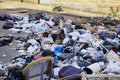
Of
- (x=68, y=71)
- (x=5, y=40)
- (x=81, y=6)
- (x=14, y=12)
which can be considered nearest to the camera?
(x=68, y=71)

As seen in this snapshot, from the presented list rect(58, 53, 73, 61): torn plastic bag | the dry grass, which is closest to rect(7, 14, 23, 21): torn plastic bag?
the dry grass

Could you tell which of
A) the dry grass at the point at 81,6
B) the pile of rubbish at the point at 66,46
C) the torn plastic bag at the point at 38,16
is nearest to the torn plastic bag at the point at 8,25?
Answer: the pile of rubbish at the point at 66,46

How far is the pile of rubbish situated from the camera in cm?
806

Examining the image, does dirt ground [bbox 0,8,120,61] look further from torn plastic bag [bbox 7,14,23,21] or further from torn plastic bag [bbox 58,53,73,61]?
torn plastic bag [bbox 58,53,73,61]

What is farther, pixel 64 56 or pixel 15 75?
pixel 64 56

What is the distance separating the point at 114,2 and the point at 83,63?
736 cm

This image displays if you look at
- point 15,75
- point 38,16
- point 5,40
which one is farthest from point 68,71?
point 38,16

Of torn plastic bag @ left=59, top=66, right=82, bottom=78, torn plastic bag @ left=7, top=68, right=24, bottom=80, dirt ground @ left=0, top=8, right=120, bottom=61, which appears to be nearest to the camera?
torn plastic bag @ left=7, top=68, right=24, bottom=80

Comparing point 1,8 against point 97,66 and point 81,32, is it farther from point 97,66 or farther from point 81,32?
point 97,66

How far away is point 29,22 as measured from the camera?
12.3 m

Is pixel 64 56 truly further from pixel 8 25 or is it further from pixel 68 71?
pixel 8 25

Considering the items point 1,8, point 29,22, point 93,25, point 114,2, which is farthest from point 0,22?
point 114,2

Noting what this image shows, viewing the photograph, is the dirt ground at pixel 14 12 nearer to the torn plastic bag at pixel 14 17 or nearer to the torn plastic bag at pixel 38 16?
the torn plastic bag at pixel 14 17

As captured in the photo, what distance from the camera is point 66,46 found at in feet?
31.0
